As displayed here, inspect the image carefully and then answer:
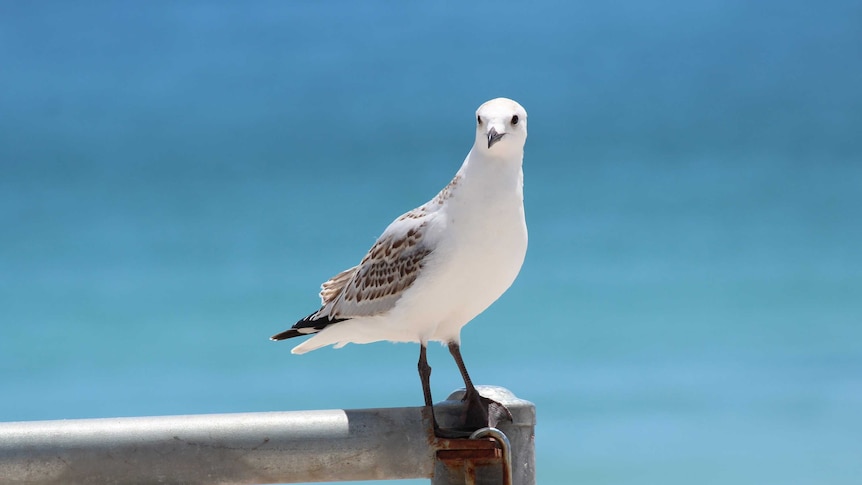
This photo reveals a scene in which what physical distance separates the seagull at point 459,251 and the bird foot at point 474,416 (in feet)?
0.68

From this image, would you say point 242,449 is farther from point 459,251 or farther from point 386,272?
point 386,272

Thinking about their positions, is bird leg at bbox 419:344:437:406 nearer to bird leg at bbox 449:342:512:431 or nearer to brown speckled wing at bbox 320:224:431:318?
brown speckled wing at bbox 320:224:431:318

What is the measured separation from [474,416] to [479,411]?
52mm

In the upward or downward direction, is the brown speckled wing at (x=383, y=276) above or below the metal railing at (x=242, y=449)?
above

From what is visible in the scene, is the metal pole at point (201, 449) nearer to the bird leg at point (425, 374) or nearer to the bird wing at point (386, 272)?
the bird leg at point (425, 374)

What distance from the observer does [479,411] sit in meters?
3.44

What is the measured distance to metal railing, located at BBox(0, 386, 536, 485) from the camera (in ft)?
9.89

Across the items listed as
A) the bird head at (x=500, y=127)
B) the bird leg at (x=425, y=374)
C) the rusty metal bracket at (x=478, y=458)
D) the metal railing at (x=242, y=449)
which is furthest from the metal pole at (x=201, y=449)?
the bird head at (x=500, y=127)

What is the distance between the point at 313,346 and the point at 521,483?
1829mm

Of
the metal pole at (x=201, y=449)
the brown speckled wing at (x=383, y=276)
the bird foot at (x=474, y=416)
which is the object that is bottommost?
the metal pole at (x=201, y=449)

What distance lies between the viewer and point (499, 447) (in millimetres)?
3230

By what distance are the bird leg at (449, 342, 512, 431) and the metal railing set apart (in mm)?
96

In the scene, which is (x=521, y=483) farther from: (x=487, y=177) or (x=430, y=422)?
(x=487, y=177)

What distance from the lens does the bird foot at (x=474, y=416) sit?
329cm
